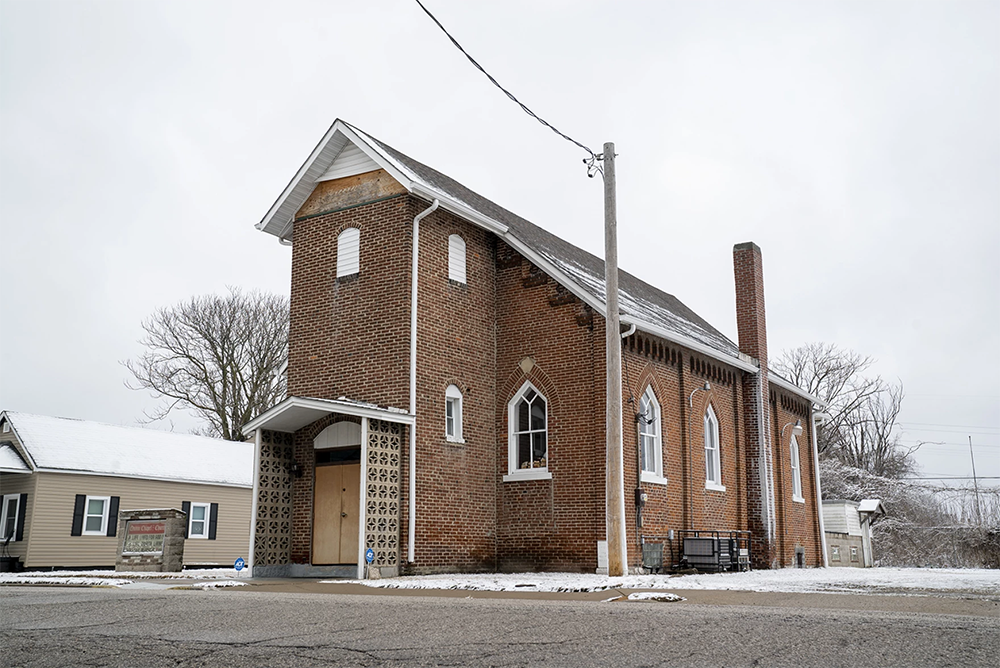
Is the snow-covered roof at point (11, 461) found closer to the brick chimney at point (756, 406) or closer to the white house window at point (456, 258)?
the white house window at point (456, 258)

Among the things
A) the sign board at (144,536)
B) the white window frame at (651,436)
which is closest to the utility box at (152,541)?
the sign board at (144,536)

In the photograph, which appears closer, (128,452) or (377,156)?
(377,156)

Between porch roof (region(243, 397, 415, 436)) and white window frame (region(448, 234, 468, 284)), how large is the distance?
3398 millimetres

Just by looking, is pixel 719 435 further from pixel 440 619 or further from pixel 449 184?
pixel 440 619

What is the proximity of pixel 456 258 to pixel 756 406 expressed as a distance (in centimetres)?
959

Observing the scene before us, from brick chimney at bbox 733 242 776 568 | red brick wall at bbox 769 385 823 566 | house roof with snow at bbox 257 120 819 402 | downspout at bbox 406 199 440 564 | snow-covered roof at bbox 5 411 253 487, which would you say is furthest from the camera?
snow-covered roof at bbox 5 411 253 487

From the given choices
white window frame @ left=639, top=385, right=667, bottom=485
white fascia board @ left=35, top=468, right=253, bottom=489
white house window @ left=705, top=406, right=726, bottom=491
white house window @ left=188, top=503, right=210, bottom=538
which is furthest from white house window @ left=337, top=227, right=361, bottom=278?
white house window @ left=188, top=503, right=210, bottom=538

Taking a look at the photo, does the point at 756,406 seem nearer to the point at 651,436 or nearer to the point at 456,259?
the point at 651,436

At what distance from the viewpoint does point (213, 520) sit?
31.7m

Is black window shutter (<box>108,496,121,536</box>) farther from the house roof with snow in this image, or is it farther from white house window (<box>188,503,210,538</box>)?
the house roof with snow

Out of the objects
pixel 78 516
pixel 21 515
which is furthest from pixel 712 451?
pixel 21 515

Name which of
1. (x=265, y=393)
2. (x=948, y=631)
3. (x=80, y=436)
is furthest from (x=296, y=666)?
(x=265, y=393)

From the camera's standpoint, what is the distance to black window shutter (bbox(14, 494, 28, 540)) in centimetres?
2630

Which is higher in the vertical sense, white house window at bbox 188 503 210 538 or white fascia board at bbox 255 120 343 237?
white fascia board at bbox 255 120 343 237
